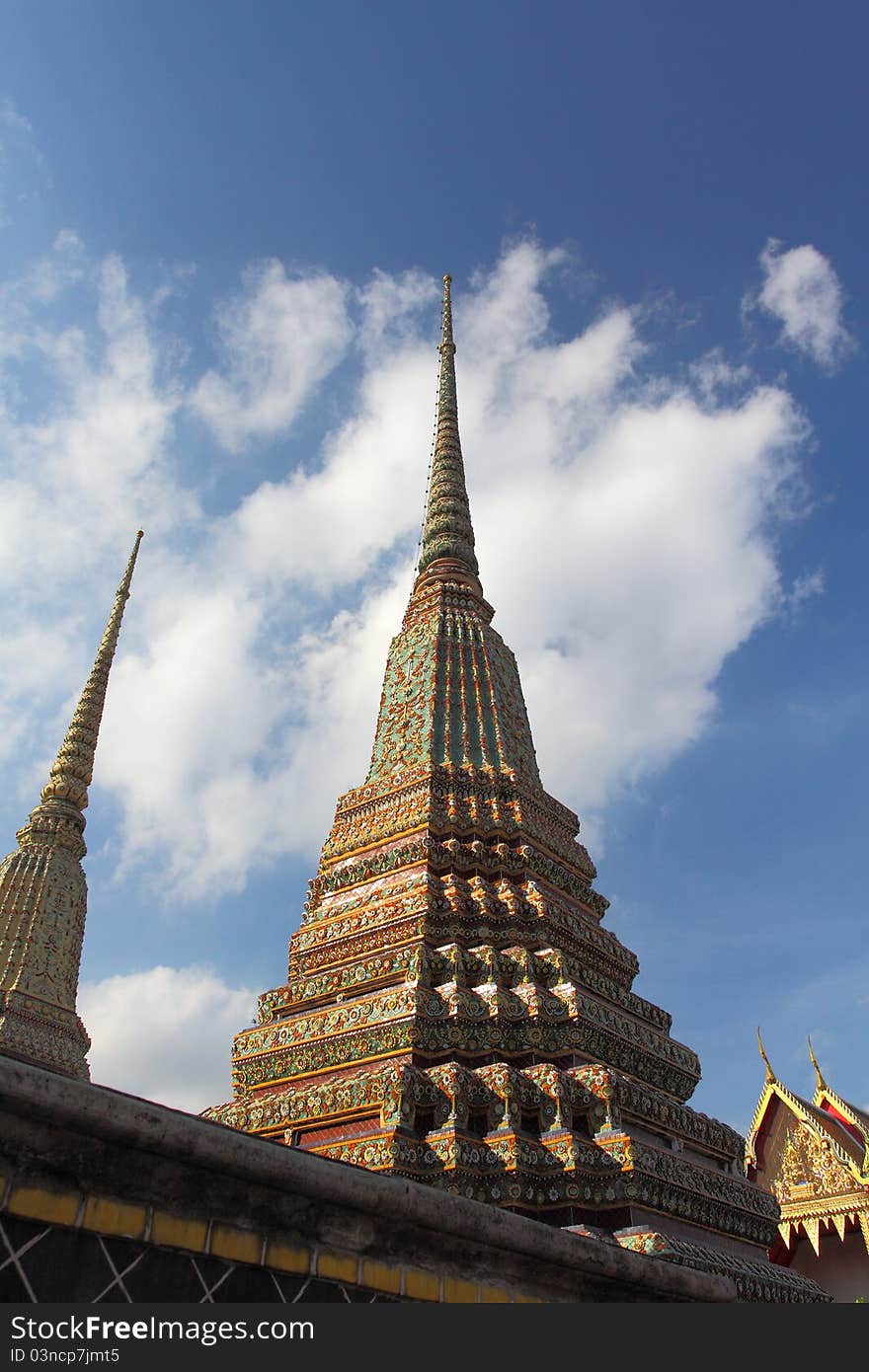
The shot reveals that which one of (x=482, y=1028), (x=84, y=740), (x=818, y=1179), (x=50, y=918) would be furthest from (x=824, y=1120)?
(x=84, y=740)

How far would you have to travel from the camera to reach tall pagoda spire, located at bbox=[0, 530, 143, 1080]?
65.8ft

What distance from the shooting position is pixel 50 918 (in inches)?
873

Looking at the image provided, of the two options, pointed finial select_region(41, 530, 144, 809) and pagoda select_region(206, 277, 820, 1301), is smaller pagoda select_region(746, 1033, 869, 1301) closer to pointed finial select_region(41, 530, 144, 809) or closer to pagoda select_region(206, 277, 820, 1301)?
pagoda select_region(206, 277, 820, 1301)

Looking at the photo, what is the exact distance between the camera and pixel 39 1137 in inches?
137

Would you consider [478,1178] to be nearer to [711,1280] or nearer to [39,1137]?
[711,1280]

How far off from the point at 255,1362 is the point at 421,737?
10.9 metres

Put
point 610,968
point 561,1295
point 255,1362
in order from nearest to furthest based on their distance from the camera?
point 255,1362 < point 561,1295 < point 610,968

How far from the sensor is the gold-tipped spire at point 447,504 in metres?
18.4

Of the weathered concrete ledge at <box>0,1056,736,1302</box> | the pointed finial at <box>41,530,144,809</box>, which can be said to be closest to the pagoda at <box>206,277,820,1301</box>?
the weathered concrete ledge at <box>0,1056,736,1302</box>

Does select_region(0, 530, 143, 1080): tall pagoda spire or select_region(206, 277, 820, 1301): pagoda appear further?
select_region(0, 530, 143, 1080): tall pagoda spire

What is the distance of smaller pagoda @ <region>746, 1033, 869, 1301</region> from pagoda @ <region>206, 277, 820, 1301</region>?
864cm

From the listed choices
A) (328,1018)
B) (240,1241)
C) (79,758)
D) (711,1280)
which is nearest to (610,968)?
(328,1018)

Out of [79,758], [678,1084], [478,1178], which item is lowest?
[478,1178]

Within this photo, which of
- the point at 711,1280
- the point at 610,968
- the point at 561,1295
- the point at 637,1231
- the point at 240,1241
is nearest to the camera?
the point at 240,1241
